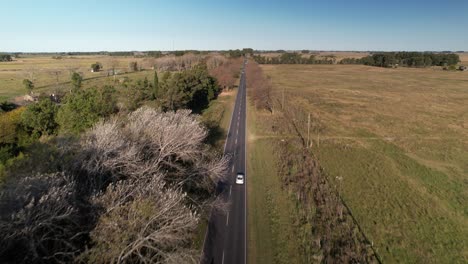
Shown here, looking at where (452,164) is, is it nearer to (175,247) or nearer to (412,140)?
(412,140)

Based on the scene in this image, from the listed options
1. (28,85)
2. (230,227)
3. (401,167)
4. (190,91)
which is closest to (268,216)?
(230,227)

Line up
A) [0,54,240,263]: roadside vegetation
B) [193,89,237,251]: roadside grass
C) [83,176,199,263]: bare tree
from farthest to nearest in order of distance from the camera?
[193,89,237,251]: roadside grass, [83,176,199,263]: bare tree, [0,54,240,263]: roadside vegetation

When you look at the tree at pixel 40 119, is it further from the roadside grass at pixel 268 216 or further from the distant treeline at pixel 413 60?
the distant treeline at pixel 413 60

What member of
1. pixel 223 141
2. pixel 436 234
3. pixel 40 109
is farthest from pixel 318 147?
pixel 40 109

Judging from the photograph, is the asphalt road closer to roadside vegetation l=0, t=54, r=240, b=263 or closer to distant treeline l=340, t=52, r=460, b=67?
roadside vegetation l=0, t=54, r=240, b=263

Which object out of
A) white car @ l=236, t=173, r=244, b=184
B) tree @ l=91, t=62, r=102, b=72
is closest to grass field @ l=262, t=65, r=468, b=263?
white car @ l=236, t=173, r=244, b=184
